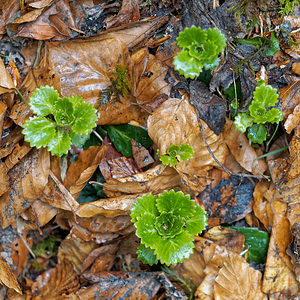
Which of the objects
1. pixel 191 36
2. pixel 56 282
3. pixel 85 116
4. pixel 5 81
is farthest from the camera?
pixel 56 282

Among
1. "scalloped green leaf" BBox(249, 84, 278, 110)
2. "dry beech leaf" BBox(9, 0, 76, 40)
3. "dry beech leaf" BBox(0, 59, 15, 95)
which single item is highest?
"dry beech leaf" BBox(9, 0, 76, 40)

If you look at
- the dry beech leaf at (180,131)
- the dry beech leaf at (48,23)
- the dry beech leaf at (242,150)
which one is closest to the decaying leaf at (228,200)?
the dry beech leaf at (242,150)

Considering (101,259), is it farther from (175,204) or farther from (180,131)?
(180,131)

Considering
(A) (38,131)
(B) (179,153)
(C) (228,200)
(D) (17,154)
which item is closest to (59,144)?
(A) (38,131)

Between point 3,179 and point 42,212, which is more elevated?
point 3,179

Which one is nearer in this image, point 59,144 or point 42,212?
point 59,144

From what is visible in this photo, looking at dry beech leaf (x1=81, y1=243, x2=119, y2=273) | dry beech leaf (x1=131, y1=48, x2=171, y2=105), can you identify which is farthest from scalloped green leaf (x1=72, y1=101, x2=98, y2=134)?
dry beech leaf (x1=81, y1=243, x2=119, y2=273)

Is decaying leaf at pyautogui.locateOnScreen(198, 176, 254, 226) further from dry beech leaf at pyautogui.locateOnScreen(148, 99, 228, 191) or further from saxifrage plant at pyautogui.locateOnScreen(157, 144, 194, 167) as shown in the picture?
saxifrage plant at pyautogui.locateOnScreen(157, 144, 194, 167)
